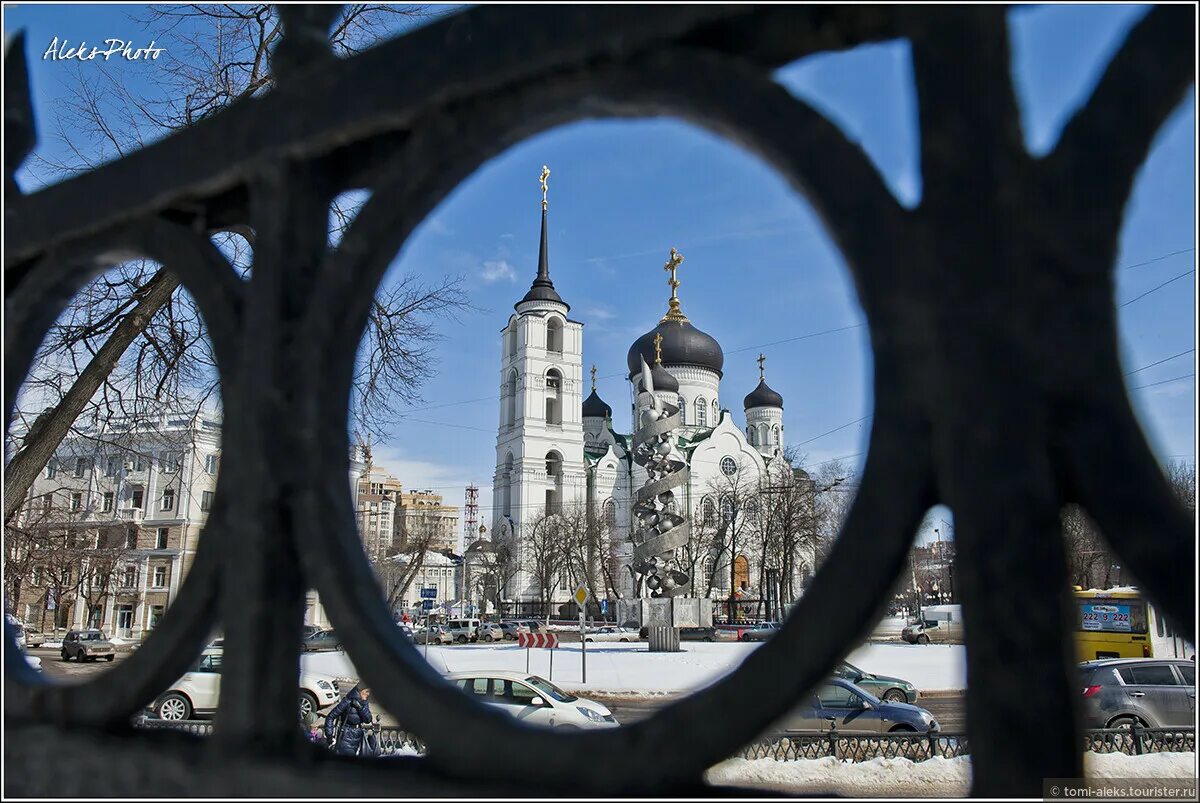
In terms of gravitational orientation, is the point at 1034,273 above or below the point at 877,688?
above

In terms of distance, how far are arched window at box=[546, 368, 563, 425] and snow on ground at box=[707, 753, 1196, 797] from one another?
51.7 metres

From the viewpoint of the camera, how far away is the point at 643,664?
22.3m

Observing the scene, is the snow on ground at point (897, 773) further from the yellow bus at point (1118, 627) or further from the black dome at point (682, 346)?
the black dome at point (682, 346)

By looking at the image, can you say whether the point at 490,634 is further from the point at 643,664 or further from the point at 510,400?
the point at 510,400

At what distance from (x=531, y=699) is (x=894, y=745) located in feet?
13.5

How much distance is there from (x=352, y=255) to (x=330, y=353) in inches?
6.6

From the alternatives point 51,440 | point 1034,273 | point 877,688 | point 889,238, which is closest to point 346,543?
point 889,238

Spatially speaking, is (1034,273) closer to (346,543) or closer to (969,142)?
(969,142)

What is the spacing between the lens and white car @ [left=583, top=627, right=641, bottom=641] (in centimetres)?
3388

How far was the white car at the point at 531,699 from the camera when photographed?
1021cm

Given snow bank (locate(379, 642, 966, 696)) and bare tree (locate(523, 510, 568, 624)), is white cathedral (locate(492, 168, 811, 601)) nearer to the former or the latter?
bare tree (locate(523, 510, 568, 624))

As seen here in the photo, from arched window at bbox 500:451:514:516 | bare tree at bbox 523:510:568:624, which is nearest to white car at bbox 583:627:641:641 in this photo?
bare tree at bbox 523:510:568:624

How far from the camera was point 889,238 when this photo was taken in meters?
1.11

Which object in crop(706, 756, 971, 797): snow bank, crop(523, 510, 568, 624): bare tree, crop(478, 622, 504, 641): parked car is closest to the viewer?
crop(706, 756, 971, 797): snow bank
